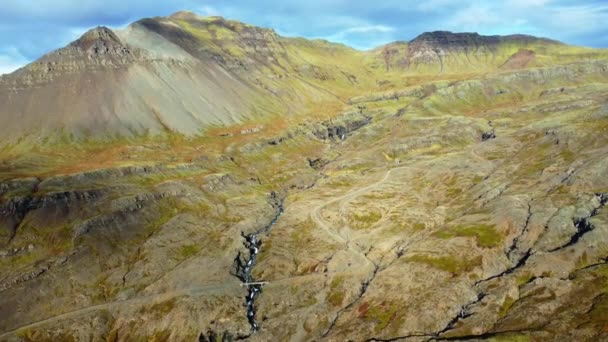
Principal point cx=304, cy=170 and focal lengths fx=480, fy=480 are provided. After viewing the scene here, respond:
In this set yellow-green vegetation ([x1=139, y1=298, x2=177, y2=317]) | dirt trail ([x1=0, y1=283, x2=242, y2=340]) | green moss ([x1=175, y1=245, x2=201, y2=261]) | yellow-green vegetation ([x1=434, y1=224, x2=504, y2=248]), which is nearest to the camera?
dirt trail ([x1=0, y1=283, x2=242, y2=340])

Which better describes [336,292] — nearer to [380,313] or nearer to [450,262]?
[380,313]

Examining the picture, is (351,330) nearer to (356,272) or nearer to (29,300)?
(356,272)

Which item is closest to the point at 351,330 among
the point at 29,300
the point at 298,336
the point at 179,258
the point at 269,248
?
the point at 298,336

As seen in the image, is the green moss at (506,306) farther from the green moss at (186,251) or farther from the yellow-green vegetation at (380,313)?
the green moss at (186,251)

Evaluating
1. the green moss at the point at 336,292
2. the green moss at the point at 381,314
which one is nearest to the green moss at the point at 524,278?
the green moss at the point at 381,314

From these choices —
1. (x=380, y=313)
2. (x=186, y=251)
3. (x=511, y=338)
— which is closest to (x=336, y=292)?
(x=380, y=313)

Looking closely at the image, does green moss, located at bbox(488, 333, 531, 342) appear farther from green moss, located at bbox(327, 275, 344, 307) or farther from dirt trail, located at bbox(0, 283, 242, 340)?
dirt trail, located at bbox(0, 283, 242, 340)

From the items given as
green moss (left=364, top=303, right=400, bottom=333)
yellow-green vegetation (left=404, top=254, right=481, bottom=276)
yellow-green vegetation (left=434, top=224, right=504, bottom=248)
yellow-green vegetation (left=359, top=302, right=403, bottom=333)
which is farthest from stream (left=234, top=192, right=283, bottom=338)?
yellow-green vegetation (left=434, top=224, right=504, bottom=248)
